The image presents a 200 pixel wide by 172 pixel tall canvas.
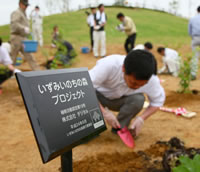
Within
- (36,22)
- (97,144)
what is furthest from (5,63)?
(36,22)

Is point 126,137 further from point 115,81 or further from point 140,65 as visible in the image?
point 140,65

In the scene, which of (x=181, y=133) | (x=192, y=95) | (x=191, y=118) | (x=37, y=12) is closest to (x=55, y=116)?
(x=181, y=133)

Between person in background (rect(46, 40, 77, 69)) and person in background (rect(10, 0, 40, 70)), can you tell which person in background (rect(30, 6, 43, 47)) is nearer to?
person in background (rect(46, 40, 77, 69))

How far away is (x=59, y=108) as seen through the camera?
108 centimetres

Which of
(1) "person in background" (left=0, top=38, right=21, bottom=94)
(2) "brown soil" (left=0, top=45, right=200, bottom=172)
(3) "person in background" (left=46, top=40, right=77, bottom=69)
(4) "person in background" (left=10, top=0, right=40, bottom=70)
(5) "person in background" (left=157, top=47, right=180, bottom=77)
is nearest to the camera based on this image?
(2) "brown soil" (left=0, top=45, right=200, bottom=172)

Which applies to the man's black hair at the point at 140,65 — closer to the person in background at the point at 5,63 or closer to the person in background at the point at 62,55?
the person in background at the point at 5,63

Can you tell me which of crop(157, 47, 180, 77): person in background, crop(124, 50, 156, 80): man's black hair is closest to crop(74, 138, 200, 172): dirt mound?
crop(124, 50, 156, 80): man's black hair

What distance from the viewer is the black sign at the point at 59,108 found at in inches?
38.4

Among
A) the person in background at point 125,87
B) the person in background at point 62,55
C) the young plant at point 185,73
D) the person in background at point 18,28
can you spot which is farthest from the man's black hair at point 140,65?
the person in background at point 62,55

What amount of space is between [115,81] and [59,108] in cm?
116

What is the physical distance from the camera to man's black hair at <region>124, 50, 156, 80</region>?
1.69 m

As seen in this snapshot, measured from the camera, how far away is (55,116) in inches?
41.4

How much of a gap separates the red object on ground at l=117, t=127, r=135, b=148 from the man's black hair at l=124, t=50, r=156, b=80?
2.52 feet

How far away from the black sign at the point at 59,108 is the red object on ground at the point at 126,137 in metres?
0.99
